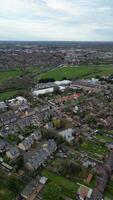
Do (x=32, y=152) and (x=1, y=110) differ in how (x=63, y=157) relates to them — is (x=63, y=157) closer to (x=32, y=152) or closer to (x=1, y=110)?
(x=32, y=152)

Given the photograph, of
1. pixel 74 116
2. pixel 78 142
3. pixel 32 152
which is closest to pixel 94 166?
pixel 78 142

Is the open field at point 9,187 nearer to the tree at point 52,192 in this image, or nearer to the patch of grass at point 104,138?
the tree at point 52,192

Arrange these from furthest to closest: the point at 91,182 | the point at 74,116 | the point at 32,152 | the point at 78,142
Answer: the point at 74,116, the point at 78,142, the point at 32,152, the point at 91,182

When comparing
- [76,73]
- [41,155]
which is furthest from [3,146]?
[76,73]

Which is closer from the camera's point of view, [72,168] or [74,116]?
[72,168]

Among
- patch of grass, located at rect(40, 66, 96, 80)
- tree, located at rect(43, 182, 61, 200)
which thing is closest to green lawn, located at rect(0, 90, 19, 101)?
patch of grass, located at rect(40, 66, 96, 80)

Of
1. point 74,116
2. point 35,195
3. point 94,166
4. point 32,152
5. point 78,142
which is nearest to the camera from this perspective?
point 35,195
